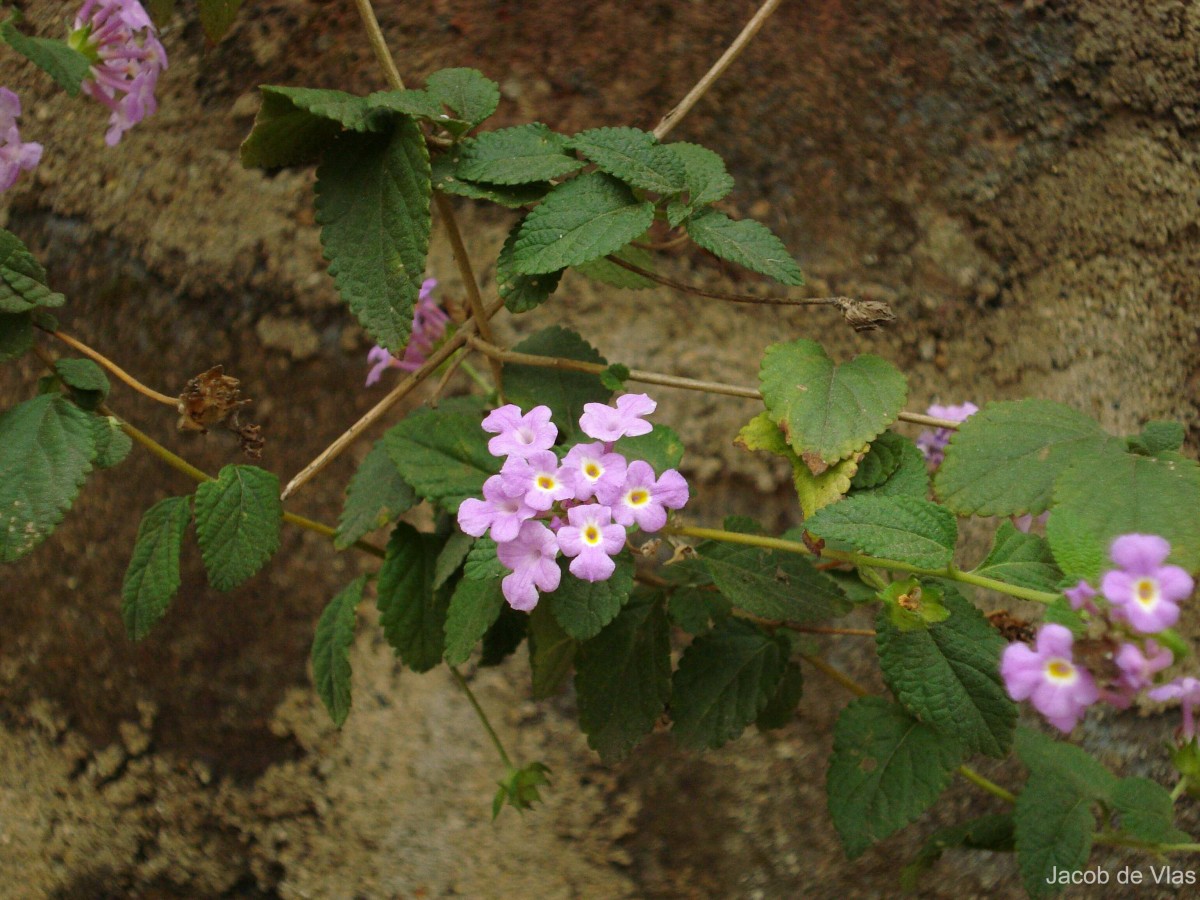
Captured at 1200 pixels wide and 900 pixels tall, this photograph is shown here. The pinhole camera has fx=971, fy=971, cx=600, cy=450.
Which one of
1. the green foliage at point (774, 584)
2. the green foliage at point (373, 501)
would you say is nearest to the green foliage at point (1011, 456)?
the green foliage at point (774, 584)

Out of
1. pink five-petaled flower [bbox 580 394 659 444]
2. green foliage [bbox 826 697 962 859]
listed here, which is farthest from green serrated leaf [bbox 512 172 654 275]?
green foliage [bbox 826 697 962 859]

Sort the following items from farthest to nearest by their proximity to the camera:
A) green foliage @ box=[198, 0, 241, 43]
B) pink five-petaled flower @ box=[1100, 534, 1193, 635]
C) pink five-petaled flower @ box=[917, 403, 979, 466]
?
pink five-petaled flower @ box=[917, 403, 979, 466], green foliage @ box=[198, 0, 241, 43], pink five-petaled flower @ box=[1100, 534, 1193, 635]

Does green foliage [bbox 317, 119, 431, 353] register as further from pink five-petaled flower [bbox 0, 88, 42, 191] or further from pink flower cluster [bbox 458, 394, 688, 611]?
pink five-petaled flower [bbox 0, 88, 42, 191]

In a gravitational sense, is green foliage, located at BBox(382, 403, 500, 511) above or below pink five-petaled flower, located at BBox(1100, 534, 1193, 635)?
below

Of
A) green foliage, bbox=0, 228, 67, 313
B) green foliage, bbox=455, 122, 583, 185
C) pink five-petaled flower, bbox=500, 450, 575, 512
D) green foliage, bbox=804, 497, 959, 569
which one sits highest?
green foliage, bbox=455, 122, 583, 185

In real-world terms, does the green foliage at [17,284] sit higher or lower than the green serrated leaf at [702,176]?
higher

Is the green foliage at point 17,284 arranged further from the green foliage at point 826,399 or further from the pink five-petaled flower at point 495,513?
the green foliage at point 826,399

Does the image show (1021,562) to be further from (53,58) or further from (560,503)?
(53,58)
